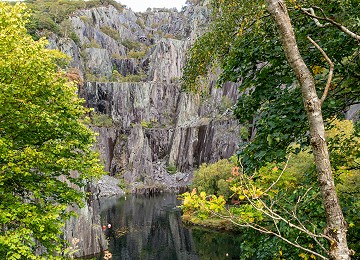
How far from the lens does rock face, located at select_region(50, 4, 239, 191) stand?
3334 inches

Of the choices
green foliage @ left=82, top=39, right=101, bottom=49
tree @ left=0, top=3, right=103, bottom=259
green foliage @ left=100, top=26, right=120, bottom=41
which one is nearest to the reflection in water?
tree @ left=0, top=3, right=103, bottom=259

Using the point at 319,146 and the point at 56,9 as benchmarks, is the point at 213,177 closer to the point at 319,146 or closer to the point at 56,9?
the point at 319,146

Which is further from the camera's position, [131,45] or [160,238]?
[131,45]

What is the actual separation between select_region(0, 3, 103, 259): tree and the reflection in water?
786 inches

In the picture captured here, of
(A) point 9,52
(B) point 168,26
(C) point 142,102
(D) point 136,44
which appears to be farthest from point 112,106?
(A) point 9,52

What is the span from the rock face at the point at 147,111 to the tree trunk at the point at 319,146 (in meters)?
72.6

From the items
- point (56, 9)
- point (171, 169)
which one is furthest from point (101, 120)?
point (56, 9)

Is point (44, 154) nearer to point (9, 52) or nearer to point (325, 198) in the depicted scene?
point (9, 52)

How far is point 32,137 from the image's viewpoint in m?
10.3

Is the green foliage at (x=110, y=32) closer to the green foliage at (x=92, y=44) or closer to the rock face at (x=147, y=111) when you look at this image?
the rock face at (x=147, y=111)

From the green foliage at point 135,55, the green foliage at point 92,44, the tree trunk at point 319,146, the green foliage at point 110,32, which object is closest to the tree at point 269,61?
the tree trunk at point 319,146

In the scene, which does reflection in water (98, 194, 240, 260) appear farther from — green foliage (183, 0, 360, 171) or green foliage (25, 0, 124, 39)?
green foliage (25, 0, 124, 39)

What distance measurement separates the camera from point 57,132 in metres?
10.2

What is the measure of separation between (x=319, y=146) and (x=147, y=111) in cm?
9707
